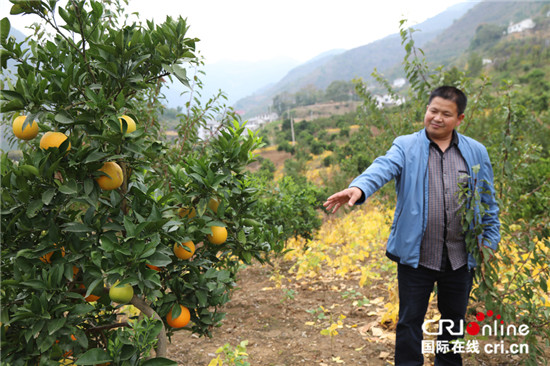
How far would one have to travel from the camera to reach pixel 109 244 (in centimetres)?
118

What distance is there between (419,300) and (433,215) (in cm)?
49

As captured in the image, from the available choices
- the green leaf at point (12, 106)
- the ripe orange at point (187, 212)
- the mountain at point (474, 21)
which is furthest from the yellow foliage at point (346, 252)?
the mountain at point (474, 21)

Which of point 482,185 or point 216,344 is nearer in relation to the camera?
point 482,185

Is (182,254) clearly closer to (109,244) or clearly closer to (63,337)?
(109,244)

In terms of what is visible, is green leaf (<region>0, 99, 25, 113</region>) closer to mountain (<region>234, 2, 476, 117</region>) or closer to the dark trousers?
the dark trousers

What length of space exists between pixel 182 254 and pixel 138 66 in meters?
0.75

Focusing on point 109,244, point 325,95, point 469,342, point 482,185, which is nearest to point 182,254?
point 109,244

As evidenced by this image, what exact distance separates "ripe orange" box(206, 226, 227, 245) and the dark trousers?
3.65ft

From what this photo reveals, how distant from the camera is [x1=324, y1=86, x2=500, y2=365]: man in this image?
1.94 metres

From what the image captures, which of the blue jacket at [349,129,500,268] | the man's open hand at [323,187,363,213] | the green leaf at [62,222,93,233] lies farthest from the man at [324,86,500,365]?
the green leaf at [62,222,93,233]

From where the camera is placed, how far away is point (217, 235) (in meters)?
1.46

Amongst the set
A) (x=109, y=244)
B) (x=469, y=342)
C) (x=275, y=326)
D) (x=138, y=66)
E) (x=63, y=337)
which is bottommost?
(x=275, y=326)

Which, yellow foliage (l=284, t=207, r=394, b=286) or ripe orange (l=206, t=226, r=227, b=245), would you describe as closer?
ripe orange (l=206, t=226, r=227, b=245)

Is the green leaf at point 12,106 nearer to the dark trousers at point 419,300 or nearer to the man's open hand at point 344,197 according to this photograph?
the man's open hand at point 344,197
